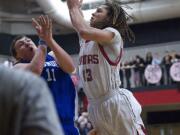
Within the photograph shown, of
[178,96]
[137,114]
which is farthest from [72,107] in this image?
[178,96]

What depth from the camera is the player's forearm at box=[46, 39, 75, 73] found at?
3404 mm

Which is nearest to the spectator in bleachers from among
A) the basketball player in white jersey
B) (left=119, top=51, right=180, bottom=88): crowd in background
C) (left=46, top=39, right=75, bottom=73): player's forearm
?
(left=46, top=39, right=75, bottom=73): player's forearm

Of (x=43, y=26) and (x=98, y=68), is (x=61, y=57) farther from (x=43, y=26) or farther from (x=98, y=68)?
(x=98, y=68)

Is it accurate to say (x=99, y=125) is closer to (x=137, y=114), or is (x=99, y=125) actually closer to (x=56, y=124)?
(x=137, y=114)

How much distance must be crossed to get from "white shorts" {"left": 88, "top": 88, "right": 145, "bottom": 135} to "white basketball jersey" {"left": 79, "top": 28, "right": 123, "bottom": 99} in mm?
71

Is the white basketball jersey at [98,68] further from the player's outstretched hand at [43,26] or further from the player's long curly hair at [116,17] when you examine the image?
the player's outstretched hand at [43,26]

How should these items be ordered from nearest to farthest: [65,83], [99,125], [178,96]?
[65,83], [99,125], [178,96]

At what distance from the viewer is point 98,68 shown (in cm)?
386

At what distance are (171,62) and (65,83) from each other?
11324 mm

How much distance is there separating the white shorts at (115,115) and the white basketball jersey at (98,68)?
71 millimetres

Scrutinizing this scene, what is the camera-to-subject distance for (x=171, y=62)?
1461 centimetres

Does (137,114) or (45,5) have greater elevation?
(45,5)

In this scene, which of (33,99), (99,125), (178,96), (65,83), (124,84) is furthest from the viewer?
(124,84)

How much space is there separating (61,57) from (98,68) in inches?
19.9
